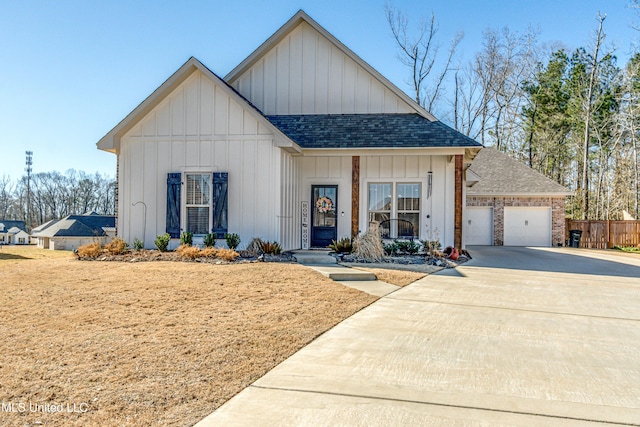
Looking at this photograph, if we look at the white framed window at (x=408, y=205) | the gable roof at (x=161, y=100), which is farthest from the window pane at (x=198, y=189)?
the white framed window at (x=408, y=205)

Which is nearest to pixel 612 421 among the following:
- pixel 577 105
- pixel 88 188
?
pixel 577 105

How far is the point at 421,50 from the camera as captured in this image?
99.2 feet

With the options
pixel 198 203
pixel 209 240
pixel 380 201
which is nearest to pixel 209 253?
pixel 209 240

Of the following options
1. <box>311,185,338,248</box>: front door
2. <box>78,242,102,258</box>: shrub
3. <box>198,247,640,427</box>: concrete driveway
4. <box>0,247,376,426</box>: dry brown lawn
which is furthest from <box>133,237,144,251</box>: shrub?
<box>198,247,640,427</box>: concrete driveway

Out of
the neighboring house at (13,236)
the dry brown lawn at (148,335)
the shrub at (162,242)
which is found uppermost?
the shrub at (162,242)

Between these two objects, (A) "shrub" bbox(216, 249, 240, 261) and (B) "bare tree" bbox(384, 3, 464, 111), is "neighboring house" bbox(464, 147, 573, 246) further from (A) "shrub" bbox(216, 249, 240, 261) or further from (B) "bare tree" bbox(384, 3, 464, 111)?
(A) "shrub" bbox(216, 249, 240, 261)

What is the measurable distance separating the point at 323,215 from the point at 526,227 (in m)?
12.1

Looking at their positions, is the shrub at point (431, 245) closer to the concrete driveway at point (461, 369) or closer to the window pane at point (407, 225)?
the window pane at point (407, 225)

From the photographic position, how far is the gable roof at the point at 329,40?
14730 millimetres

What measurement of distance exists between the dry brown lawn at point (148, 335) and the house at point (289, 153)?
3.84 meters

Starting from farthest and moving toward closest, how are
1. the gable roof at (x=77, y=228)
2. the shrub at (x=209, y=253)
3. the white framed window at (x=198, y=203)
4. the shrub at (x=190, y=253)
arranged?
the gable roof at (x=77, y=228) < the white framed window at (x=198, y=203) < the shrub at (x=209, y=253) < the shrub at (x=190, y=253)

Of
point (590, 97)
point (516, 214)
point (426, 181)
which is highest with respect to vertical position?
point (590, 97)

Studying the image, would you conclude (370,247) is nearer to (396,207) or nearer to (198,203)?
(396,207)

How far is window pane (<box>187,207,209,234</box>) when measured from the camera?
12.8 m
